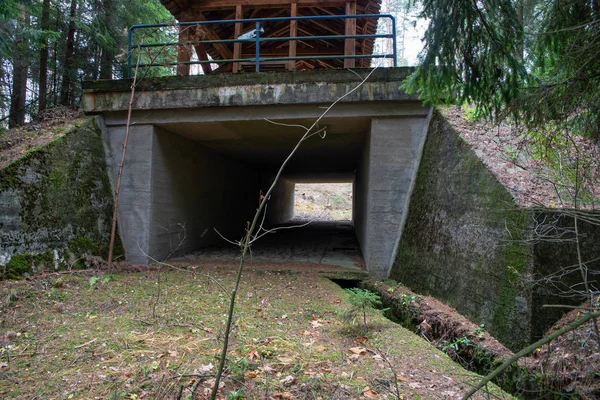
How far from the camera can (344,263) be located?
7227mm

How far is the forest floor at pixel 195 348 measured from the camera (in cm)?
272

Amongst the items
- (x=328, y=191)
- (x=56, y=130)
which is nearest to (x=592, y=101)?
(x=56, y=130)

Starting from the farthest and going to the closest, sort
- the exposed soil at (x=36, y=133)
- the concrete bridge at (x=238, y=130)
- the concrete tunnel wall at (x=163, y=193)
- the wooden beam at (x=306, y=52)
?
the wooden beam at (x=306, y=52), the concrete tunnel wall at (x=163, y=193), the concrete bridge at (x=238, y=130), the exposed soil at (x=36, y=133)

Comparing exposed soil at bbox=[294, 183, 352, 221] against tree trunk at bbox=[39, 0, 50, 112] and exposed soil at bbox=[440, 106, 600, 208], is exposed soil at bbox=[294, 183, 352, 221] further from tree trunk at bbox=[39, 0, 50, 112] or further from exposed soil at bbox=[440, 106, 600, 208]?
exposed soil at bbox=[440, 106, 600, 208]

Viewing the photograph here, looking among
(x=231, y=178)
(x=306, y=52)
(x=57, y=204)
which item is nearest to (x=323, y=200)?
(x=306, y=52)

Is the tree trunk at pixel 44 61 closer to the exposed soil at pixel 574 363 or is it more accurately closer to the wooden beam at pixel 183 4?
the wooden beam at pixel 183 4

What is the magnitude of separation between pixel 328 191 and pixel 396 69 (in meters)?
28.7

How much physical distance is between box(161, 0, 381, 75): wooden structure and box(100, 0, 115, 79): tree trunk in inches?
109

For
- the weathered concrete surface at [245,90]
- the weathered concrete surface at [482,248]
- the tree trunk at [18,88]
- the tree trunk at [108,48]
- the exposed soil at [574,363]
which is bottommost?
the exposed soil at [574,363]

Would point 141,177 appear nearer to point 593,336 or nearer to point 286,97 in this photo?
point 286,97

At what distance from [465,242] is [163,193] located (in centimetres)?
578

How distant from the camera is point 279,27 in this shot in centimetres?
1247

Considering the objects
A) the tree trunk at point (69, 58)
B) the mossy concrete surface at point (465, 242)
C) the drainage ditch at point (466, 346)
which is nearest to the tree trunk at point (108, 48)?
the tree trunk at point (69, 58)

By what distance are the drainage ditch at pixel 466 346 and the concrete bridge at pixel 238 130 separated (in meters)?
1.34
